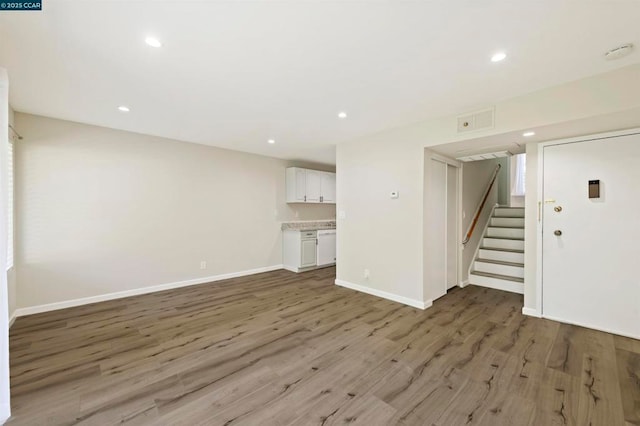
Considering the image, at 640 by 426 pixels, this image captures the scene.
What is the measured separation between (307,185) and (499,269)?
13.9 feet

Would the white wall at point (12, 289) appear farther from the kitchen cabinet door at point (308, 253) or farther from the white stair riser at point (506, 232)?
the white stair riser at point (506, 232)

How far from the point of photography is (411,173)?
3.78 meters

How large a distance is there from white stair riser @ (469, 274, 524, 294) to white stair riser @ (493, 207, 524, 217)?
1.89 meters

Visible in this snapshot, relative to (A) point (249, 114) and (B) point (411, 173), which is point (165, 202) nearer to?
(A) point (249, 114)

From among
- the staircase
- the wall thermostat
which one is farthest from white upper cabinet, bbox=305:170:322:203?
the wall thermostat

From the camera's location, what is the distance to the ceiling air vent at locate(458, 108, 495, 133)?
2.98 meters

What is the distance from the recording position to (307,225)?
648 cm

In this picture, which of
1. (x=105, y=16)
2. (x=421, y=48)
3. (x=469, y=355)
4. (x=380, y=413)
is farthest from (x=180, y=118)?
(x=469, y=355)

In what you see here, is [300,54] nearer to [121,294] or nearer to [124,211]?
[124,211]

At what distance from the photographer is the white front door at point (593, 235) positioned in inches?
112

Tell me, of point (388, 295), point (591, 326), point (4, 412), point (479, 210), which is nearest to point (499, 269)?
point (479, 210)

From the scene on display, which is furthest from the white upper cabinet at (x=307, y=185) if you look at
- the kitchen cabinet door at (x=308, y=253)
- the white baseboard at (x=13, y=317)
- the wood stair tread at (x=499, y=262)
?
the white baseboard at (x=13, y=317)

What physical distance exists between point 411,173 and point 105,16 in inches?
137

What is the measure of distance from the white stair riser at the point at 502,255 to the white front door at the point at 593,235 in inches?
57.2
